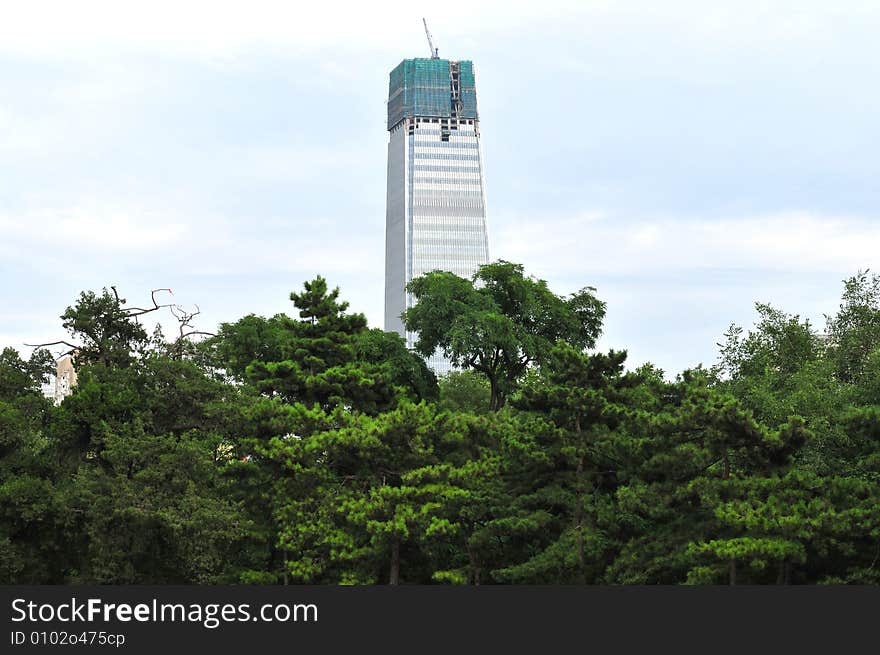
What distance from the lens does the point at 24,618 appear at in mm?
21922

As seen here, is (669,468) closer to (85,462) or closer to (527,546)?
(527,546)

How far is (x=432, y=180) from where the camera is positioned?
542 ft

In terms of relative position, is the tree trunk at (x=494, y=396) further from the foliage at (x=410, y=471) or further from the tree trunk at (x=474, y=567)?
the tree trunk at (x=474, y=567)

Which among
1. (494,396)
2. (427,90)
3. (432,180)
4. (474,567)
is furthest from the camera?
(427,90)

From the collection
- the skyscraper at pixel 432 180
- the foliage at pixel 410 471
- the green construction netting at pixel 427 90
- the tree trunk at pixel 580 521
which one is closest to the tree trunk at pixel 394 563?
the foliage at pixel 410 471

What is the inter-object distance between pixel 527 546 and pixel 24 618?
1338cm

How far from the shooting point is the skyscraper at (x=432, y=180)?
15925cm

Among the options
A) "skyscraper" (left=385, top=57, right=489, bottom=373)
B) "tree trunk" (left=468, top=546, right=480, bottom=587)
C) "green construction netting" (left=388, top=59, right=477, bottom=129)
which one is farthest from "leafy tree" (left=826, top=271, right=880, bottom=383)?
"green construction netting" (left=388, top=59, right=477, bottom=129)

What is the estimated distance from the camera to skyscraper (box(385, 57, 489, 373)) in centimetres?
15925

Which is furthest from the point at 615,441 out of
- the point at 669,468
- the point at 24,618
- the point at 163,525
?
the point at 24,618

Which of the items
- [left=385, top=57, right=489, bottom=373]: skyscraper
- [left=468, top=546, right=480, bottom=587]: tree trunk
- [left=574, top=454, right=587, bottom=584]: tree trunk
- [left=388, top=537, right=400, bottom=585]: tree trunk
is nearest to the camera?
[left=574, top=454, right=587, bottom=584]: tree trunk

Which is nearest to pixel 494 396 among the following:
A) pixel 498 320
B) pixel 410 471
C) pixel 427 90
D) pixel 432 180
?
pixel 498 320

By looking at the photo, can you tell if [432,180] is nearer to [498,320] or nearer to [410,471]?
[498,320]

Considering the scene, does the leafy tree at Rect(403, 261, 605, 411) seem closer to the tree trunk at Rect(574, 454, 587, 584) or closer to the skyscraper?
the tree trunk at Rect(574, 454, 587, 584)
